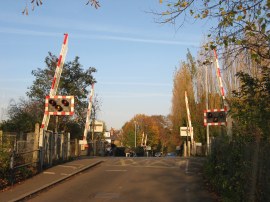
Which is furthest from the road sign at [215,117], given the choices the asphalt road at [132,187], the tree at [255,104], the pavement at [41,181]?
the tree at [255,104]

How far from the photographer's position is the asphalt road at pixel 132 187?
39.0 feet

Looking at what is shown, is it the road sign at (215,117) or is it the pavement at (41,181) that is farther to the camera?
the road sign at (215,117)

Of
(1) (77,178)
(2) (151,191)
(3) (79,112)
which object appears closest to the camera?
(2) (151,191)

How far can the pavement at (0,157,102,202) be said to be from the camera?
39.5 ft

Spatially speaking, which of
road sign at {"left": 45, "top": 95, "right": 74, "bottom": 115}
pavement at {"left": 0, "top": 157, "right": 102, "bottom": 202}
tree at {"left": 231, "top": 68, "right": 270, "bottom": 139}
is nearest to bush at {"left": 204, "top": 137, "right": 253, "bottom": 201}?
tree at {"left": 231, "top": 68, "right": 270, "bottom": 139}

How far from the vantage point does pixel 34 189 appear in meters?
13.0

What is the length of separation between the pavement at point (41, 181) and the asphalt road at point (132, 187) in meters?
0.25

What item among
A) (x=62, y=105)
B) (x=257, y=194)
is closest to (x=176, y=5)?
(x=257, y=194)

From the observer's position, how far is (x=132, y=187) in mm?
13852

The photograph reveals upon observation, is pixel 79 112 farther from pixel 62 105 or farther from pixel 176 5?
pixel 176 5

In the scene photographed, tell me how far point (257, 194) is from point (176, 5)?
3715mm

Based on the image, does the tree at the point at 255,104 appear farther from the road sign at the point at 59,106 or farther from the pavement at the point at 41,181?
the road sign at the point at 59,106

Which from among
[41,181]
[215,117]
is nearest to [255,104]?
[41,181]

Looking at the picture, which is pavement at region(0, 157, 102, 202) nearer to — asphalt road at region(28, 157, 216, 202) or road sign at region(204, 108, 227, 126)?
asphalt road at region(28, 157, 216, 202)
